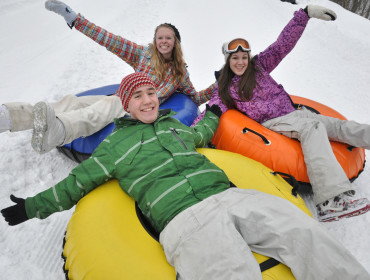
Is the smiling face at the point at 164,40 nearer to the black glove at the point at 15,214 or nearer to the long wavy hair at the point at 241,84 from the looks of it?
the long wavy hair at the point at 241,84

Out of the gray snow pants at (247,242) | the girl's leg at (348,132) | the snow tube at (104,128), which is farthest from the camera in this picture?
the snow tube at (104,128)

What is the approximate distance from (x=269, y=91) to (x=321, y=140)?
0.84 m

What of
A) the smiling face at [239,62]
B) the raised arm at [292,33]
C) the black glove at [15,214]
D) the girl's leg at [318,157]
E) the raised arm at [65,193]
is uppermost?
the raised arm at [292,33]

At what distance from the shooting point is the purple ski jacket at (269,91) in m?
2.71

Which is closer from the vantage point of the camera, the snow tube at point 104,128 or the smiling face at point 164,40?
the snow tube at point 104,128

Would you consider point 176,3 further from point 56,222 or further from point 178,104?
point 56,222

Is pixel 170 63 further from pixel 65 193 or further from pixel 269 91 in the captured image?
pixel 65 193

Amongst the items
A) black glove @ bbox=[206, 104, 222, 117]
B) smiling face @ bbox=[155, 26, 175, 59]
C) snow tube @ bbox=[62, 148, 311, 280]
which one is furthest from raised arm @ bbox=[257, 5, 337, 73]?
snow tube @ bbox=[62, 148, 311, 280]

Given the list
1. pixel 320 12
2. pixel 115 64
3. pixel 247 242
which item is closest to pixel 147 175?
pixel 247 242

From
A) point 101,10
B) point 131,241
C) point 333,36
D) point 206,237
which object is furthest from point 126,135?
point 101,10

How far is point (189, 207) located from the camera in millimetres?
1422

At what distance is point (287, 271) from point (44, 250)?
69.8 inches

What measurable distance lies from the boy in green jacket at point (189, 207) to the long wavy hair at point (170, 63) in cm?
128

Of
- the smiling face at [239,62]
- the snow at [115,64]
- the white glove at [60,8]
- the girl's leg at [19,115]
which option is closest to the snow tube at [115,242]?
the snow at [115,64]
